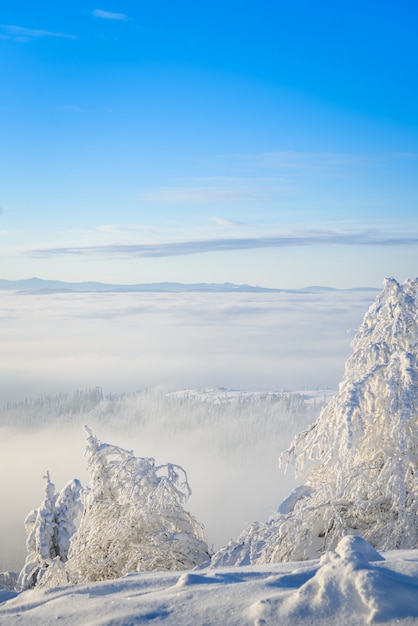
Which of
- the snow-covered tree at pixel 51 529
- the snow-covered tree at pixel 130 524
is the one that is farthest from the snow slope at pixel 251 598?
the snow-covered tree at pixel 51 529

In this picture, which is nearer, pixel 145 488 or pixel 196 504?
pixel 145 488

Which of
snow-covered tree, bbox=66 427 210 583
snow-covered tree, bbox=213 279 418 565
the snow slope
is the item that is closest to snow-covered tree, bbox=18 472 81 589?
snow-covered tree, bbox=66 427 210 583

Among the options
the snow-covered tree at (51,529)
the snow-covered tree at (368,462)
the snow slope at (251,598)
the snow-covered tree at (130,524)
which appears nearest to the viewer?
the snow slope at (251,598)

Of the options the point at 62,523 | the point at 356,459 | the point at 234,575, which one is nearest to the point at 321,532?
the point at 356,459

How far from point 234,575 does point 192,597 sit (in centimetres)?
97

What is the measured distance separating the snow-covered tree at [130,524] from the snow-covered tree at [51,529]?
717cm

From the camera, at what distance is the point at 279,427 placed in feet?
625

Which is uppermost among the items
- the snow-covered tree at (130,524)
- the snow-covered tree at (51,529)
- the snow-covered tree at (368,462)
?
the snow-covered tree at (368,462)

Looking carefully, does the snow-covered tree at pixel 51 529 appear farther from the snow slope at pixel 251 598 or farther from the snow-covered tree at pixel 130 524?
the snow slope at pixel 251 598

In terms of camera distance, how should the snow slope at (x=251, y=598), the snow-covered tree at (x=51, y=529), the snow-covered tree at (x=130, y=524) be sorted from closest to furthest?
the snow slope at (x=251, y=598), the snow-covered tree at (x=130, y=524), the snow-covered tree at (x=51, y=529)

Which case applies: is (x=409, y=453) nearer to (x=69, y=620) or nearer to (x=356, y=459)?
(x=356, y=459)

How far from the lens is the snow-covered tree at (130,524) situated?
41.1 ft

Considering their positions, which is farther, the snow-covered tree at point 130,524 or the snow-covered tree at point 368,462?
the snow-covered tree at point 130,524

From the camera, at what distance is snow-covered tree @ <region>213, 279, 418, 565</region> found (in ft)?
35.9
